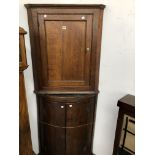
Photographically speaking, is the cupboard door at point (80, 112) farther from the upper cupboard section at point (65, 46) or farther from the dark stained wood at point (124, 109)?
the dark stained wood at point (124, 109)

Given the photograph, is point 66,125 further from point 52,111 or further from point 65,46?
point 65,46

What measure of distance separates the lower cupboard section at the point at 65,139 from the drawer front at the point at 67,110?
65 mm

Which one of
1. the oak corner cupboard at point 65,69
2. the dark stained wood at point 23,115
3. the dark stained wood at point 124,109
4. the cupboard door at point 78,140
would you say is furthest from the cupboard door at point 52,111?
the dark stained wood at point 124,109

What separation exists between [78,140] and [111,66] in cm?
81

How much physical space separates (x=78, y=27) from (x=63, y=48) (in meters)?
0.23

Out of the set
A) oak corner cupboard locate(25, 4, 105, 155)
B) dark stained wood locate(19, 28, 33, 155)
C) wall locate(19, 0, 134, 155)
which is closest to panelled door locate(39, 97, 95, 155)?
oak corner cupboard locate(25, 4, 105, 155)

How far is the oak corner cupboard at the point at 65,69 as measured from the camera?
155cm

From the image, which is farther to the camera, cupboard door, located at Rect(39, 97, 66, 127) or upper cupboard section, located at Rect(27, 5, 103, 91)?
cupboard door, located at Rect(39, 97, 66, 127)

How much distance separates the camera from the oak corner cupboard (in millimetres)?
1550

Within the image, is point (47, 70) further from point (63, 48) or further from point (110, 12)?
point (110, 12)

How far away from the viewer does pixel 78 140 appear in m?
1.82

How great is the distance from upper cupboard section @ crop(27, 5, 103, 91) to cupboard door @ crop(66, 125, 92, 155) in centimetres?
41

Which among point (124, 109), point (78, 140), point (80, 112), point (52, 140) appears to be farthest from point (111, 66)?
point (52, 140)

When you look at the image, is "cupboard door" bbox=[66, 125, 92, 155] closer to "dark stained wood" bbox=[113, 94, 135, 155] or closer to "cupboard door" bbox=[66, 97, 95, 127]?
"cupboard door" bbox=[66, 97, 95, 127]
